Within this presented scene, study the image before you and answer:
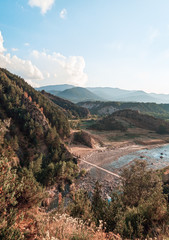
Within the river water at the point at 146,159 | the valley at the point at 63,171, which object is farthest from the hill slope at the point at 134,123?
the river water at the point at 146,159

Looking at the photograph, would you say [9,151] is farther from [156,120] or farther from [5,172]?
[156,120]

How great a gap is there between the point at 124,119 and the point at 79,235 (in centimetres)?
9915

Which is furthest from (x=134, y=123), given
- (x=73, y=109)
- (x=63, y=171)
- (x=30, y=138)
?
(x=30, y=138)

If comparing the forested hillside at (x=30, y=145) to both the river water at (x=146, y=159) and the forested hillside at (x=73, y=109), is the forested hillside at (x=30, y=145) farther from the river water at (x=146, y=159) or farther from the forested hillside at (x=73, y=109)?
the forested hillside at (x=73, y=109)

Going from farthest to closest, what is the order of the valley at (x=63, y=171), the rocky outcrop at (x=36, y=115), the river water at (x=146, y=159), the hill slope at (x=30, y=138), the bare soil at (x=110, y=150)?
the river water at (x=146, y=159) < the rocky outcrop at (x=36, y=115) < the bare soil at (x=110, y=150) < the hill slope at (x=30, y=138) < the valley at (x=63, y=171)

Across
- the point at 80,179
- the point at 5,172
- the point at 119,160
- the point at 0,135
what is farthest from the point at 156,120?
the point at 5,172

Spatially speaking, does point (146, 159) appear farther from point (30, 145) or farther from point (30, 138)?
point (30, 138)

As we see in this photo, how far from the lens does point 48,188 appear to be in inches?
1017

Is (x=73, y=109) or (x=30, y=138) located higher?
(x=73, y=109)

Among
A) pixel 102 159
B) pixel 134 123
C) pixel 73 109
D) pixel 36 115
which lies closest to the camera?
pixel 36 115

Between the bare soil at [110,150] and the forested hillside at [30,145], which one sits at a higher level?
the forested hillside at [30,145]

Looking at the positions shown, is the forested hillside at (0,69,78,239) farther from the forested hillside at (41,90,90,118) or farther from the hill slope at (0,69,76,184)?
the forested hillside at (41,90,90,118)

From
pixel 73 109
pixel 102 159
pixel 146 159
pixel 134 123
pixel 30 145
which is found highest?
pixel 73 109

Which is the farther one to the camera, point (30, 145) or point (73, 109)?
point (73, 109)
